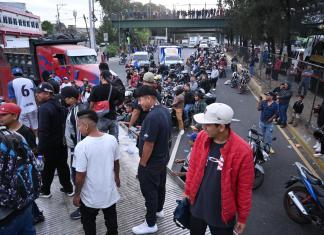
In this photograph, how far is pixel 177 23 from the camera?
144 feet

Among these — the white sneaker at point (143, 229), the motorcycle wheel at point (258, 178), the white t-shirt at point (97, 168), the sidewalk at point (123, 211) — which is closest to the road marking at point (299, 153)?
the motorcycle wheel at point (258, 178)

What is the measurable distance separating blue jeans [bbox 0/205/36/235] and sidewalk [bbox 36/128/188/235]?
4.25 feet

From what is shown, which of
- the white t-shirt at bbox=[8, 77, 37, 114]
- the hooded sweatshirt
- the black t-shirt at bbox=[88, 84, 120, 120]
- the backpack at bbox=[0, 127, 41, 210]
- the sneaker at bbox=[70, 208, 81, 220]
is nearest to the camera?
the backpack at bbox=[0, 127, 41, 210]

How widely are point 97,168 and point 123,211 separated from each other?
65.0 inches

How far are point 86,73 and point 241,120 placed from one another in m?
8.88

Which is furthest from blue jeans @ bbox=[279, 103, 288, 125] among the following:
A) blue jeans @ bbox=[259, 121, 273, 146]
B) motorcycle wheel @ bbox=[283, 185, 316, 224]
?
motorcycle wheel @ bbox=[283, 185, 316, 224]

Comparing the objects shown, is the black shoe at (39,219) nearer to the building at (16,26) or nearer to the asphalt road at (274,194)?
the asphalt road at (274,194)

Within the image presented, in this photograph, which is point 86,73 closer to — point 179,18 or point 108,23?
point 179,18

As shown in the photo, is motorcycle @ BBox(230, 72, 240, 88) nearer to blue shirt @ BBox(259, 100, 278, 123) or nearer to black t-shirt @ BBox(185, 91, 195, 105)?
black t-shirt @ BBox(185, 91, 195, 105)

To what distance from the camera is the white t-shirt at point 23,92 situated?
22.4 feet

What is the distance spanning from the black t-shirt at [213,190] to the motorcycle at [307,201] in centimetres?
217

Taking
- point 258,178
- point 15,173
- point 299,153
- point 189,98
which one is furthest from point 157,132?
point 189,98

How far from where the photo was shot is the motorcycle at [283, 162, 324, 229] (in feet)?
14.5

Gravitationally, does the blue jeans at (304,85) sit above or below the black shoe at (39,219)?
above
